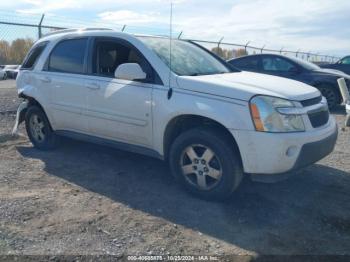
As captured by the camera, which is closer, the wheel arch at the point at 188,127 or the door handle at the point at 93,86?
the wheel arch at the point at 188,127

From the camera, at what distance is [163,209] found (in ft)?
13.3

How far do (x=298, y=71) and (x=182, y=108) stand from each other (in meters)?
7.15

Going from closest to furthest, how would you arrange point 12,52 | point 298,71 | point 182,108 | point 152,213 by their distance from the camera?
1. point 152,213
2. point 182,108
3. point 298,71
4. point 12,52

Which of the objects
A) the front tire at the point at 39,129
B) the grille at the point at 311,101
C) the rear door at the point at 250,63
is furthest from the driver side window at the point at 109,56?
the rear door at the point at 250,63

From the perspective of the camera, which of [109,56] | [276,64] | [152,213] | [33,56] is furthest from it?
[276,64]

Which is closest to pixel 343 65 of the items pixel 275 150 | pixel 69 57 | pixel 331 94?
pixel 331 94

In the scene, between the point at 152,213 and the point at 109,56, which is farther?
the point at 109,56

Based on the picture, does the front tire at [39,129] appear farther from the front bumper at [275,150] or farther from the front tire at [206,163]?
the front bumper at [275,150]

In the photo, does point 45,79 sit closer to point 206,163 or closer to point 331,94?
point 206,163

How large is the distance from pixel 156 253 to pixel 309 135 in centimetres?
188

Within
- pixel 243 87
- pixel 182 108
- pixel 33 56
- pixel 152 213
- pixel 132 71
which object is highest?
pixel 33 56

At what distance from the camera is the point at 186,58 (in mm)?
4906

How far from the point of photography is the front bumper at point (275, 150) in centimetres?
375

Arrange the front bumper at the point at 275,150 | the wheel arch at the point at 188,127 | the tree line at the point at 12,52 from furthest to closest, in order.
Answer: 1. the tree line at the point at 12,52
2. the wheel arch at the point at 188,127
3. the front bumper at the point at 275,150
